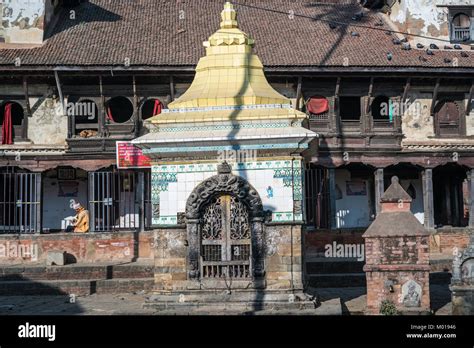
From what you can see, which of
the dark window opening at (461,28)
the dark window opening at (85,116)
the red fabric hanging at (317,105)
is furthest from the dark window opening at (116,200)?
the dark window opening at (461,28)

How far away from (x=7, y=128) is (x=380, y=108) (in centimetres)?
1428

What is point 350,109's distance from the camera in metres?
27.8

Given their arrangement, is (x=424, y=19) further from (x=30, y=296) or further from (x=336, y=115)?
(x=30, y=296)

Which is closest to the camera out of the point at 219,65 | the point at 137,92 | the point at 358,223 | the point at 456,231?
the point at 219,65

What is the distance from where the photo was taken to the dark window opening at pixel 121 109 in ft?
87.9

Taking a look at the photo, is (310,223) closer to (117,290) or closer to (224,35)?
(117,290)

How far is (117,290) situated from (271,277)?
6.88 m

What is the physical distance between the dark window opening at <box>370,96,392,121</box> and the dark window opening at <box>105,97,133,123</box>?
372 inches

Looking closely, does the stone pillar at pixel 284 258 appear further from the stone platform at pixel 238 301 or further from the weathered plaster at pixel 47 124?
the weathered plaster at pixel 47 124

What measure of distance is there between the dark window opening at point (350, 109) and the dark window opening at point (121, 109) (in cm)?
824

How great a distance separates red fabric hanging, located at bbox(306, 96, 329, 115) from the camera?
87.0ft

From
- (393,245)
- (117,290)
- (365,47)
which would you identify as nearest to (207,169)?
(393,245)

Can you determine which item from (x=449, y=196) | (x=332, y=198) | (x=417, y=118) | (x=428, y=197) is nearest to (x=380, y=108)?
(x=417, y=118)

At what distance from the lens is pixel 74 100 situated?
2578 cm
